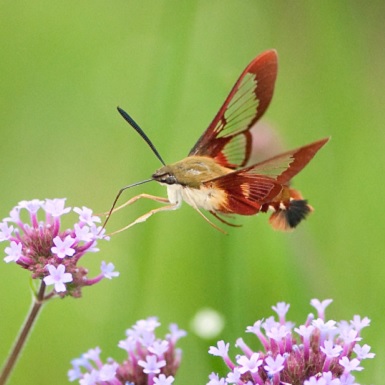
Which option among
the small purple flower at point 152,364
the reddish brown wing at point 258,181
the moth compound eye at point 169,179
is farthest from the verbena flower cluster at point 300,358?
the moth compound eye at point 169,179

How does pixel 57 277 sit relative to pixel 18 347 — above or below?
above

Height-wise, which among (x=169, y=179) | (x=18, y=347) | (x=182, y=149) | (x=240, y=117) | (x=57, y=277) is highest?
(x=182, y=149)

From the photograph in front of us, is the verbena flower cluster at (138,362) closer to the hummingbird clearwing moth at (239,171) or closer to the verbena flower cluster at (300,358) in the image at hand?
the verbena flower cluster at (300,358)

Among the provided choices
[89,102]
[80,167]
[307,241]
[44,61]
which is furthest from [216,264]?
[44,61]

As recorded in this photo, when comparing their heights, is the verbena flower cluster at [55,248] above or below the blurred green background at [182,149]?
below

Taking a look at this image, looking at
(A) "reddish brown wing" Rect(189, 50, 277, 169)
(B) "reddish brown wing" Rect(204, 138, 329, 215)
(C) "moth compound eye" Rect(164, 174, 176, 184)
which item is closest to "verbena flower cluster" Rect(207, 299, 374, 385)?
(B) "reddish brown wing" Rect(204, 138, 329, 215)

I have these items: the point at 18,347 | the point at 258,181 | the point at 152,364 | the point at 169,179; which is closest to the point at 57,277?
the point at 18,347

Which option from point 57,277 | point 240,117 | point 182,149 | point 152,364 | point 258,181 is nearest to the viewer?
point 57,277

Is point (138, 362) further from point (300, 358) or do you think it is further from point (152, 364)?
point (300, 358)
